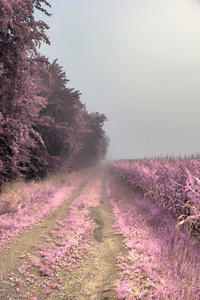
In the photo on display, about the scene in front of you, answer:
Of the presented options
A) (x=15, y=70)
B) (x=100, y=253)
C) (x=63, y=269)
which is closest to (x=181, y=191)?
(x=100, y=253)

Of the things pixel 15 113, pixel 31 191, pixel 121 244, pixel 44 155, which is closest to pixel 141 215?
pixel 121 244

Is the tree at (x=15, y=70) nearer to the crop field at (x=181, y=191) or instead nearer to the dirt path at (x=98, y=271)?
the dirt path at (x=98, y=271)

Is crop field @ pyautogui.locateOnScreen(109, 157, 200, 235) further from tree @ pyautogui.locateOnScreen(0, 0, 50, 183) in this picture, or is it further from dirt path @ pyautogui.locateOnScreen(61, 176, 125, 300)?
tree @ pyautogui.locateOnScreen(0, 0, 50, 183)

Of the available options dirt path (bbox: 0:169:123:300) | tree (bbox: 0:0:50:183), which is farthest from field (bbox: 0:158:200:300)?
tree (bbox: 0:0:50:183)

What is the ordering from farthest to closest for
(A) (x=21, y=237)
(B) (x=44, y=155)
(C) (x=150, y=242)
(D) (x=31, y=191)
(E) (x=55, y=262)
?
(B) (x=44, y=155) < (D) (x=31, y=191) < (A) (x=21, y=237) < (C) (x=150, y=242) < (E) (x=55, y=262)

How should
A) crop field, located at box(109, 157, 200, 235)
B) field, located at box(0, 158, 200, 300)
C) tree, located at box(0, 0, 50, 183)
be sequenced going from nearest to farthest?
field, located at box(0, 158, 200, 300)
crop field, located at box(109, 157, 200, 235)
tree, located at box(0, 0, 50, 183)

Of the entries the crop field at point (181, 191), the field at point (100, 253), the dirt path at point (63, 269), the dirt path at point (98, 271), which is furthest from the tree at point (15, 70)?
the crop field at point (181, 191)

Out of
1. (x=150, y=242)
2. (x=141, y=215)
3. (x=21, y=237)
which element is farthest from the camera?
(x=141, y=215)

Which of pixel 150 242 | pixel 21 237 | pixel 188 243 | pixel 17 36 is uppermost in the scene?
pixel 17 36

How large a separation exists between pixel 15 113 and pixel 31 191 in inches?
145

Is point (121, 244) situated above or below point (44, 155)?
below

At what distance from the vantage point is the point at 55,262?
3.41 m

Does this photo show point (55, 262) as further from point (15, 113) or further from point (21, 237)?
point (15, 113)

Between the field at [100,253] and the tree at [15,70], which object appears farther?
the tree at [15,70]
